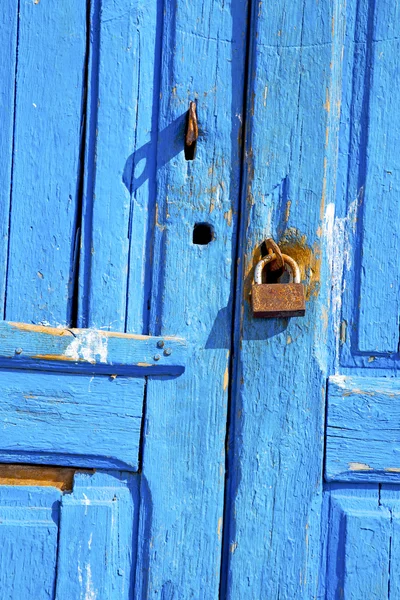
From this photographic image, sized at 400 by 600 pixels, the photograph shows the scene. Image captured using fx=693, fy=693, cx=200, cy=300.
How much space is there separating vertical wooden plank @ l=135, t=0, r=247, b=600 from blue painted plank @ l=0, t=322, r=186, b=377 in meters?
0.04

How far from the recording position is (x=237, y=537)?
1.33m

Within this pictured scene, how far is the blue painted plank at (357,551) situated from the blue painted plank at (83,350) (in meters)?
0.44

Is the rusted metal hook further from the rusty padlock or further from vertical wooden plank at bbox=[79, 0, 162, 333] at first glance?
the rusty padlock

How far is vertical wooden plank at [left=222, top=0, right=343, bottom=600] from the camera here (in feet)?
4.37

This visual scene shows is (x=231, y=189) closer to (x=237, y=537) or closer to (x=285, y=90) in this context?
(x=285, y=90)

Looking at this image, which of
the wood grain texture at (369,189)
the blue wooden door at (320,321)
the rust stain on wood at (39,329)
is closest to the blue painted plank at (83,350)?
the rust stain on wood at (39,329)

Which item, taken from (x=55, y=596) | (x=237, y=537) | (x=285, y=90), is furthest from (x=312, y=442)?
(x=285, y=90)

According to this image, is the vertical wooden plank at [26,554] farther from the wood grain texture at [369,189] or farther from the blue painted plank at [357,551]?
the wood grain texture at [369,189]

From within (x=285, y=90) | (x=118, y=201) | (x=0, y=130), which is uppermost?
(x=285, y=90)

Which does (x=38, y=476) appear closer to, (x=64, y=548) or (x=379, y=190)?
(x=64, y=548)

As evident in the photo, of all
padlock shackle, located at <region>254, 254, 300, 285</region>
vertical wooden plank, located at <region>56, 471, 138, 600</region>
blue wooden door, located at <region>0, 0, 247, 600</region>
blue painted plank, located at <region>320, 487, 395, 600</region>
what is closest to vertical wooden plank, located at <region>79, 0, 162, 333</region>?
blue wooden door, located at <region>0, 0, 247, 600</region>

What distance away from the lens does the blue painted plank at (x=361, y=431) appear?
1.35 meters

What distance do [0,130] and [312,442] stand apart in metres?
0.85

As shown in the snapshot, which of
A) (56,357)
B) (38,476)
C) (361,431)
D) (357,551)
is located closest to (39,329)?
(56,357)
